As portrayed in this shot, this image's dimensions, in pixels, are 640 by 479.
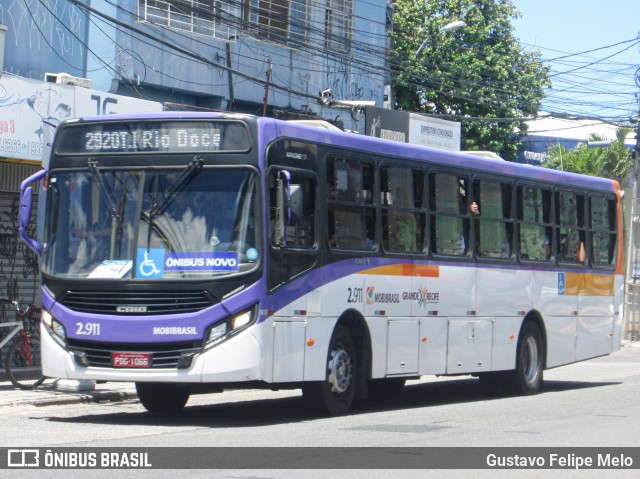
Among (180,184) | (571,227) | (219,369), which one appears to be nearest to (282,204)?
(180,184)

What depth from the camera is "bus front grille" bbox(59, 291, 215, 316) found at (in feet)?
38.6

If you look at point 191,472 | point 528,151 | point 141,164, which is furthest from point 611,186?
point 528,151

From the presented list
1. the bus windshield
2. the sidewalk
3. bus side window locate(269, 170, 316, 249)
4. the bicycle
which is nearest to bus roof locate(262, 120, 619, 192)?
bus side window locate(269, 170, 316, 249)

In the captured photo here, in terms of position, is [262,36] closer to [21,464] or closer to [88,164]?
[88,164]

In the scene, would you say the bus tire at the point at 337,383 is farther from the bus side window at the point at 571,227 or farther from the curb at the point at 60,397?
the bus side window at the point at 571,227

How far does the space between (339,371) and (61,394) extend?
4.19m

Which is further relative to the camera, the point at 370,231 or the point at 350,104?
the point at 350,104

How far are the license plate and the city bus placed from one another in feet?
0.04

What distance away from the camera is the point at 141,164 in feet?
40.0

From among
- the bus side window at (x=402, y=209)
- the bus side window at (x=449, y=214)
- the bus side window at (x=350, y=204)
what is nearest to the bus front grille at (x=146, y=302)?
the bus side window at (x=350, y=204)

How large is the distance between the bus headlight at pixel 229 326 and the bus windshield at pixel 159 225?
450mm

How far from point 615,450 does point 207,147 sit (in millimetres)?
4988

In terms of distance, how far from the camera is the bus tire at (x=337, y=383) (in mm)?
12945

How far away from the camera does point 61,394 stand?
1533 centimetres
